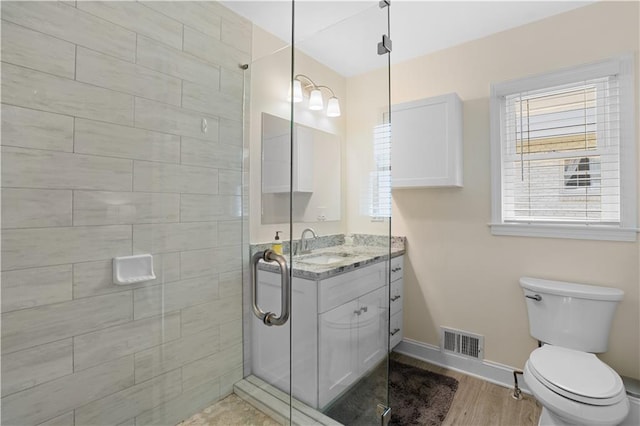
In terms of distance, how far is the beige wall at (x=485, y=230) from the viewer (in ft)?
5.76

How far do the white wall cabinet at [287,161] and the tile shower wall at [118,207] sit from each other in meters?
0.29

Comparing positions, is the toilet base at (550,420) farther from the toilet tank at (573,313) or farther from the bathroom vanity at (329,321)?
the bathroom vanity at (329,321)

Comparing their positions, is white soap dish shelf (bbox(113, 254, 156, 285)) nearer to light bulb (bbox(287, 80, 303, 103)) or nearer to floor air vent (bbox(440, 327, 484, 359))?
light bulb (bbox(287, 80, 303, 103))

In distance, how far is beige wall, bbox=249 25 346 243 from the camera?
1674 millimetres

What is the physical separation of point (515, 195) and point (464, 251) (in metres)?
0.53

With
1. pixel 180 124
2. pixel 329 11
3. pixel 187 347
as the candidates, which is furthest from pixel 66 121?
pixel 329 11

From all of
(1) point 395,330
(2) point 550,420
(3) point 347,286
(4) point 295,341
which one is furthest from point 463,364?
(4) point 295,341

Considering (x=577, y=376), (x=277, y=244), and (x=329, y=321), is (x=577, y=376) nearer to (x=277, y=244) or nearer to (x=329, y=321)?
(x=329, y=321)

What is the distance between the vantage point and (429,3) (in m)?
1.87

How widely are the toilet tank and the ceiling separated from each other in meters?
1.70

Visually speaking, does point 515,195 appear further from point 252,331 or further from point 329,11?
point 252,331

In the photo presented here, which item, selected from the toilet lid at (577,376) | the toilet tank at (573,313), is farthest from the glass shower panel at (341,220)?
the toilet tank at (573,313)

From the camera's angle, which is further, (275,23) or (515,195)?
(515,195)

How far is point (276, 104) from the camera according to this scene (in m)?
1.79
